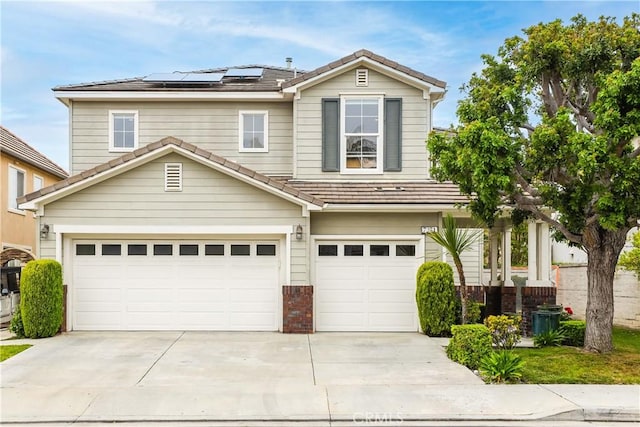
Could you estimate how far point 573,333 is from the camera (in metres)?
12.2

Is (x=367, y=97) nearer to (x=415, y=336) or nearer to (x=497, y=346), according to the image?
(x=415, y=336)

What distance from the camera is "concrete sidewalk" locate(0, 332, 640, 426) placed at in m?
7.51

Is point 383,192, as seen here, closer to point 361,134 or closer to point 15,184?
point 361,134

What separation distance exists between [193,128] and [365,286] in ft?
20.6

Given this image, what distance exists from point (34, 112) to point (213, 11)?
10.8 m

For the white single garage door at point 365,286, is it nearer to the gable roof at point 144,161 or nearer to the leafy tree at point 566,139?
the gable roof at point 144,161

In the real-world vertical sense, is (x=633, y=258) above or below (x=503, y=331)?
above

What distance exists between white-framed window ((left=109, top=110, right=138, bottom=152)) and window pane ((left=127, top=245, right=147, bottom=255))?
10.6 feet

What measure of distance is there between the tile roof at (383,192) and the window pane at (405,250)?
1.14 m

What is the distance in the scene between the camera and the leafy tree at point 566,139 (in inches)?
378

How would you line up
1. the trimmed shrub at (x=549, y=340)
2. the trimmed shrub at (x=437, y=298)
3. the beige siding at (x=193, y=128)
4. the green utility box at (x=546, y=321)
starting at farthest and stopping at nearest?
1. the beige siding at (x=193, y=128)
2. the trimmed shrub at (x=437, y=298)
3. the green utility box at (x=546, y=321)
4. the trimmed shrub at (x=549, y=340)

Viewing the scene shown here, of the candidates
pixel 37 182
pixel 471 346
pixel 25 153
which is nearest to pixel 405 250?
pixel 471 346

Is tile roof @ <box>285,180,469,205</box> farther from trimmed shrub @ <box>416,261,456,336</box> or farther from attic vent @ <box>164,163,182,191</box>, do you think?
attic vent @ <box>164,163,182,191</box>

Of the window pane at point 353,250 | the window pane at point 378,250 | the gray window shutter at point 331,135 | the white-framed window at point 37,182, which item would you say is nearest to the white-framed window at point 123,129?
the gray window shutter at point 331,135
